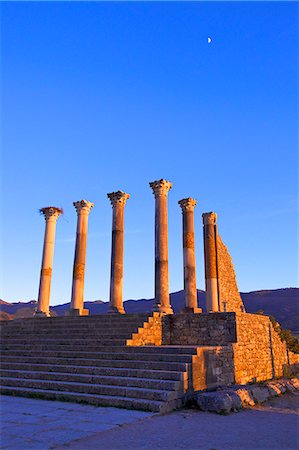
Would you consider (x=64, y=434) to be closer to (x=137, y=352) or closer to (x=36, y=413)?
(x=36, y=413)

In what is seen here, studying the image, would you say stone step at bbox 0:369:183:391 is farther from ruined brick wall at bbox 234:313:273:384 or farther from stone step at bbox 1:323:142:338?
ruined brick wall at bbox 234:313:273:384

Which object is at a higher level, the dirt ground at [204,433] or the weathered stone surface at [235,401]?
the weathered stone surface at [235,401]

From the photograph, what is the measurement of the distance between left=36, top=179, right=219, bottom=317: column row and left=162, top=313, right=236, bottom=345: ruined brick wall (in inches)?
35.0

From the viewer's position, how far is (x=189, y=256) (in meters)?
18.2

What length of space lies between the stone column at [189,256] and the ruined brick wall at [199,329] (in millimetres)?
2054

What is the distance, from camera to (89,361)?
36.8 ft

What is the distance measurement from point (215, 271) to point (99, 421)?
13019 mm

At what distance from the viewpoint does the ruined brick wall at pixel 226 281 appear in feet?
70.5

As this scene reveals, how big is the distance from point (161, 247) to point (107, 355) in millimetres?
6836

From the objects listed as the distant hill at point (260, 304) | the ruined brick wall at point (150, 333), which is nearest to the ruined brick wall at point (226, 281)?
the ruined brick wall at point (150, 333)

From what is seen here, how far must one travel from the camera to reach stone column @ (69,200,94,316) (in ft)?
64.0

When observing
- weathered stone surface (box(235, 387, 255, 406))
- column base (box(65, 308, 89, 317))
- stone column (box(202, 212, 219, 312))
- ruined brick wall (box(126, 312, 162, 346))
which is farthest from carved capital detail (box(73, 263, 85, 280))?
weathered stone surface (box(235, 387, 255, 406))

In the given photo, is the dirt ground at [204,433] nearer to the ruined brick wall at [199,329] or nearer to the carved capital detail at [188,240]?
the ruined brick wall at [199,329]

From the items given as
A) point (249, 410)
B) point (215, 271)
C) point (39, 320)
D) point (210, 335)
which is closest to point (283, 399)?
point (249, 410)
